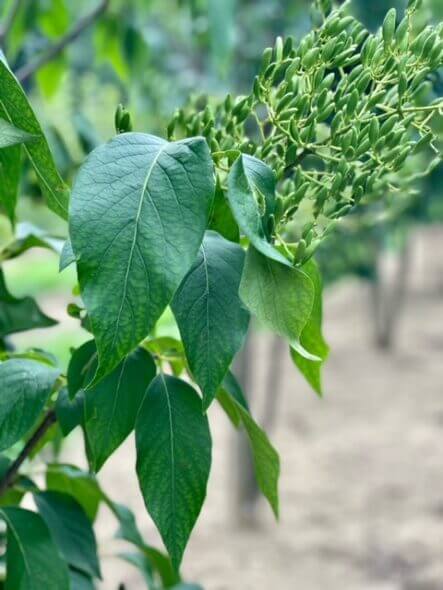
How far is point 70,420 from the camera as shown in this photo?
0.62 m

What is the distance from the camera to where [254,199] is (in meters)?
0.49

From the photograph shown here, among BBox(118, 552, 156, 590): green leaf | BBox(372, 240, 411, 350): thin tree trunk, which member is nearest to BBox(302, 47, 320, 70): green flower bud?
BBox(118, 552, 156, 590): green leaf

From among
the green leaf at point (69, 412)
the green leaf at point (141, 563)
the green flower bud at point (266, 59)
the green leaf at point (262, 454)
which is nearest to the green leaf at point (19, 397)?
the green leaf at point (69, 412)

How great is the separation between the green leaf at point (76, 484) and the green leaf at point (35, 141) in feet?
1.10

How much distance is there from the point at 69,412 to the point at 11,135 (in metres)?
0.20

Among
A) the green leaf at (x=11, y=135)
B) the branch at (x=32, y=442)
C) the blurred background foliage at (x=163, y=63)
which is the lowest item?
the blurred background foliage at (x=163, y=63)

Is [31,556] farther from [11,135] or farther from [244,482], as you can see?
[244,482]

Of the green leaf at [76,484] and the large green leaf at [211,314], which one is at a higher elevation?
the large green leaf at [211,314]

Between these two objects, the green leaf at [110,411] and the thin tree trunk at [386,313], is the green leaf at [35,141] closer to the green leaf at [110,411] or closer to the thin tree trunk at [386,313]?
the green leaf at [110,411]

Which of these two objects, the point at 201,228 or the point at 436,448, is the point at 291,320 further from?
the point at 436,448

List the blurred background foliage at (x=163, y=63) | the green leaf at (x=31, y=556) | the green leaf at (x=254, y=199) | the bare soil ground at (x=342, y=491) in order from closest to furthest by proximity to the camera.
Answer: the green leaf at (x=254, y=199)
the green leaf at (x=31, y=556)
the blurred background foliage at (x=163, y=63)
the bare soil ground at (x=342, y=491)

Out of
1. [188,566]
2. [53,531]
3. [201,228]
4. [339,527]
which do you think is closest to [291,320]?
[201,228]

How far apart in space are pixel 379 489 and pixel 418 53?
11.8 ft

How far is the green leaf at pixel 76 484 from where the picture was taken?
830 mm
